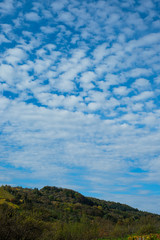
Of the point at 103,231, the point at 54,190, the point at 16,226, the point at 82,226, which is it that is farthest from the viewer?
the point at 54,190

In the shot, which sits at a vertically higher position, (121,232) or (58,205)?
(58,205)

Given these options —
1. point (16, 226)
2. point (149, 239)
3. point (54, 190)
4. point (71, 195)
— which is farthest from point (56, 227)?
point (54, 190)

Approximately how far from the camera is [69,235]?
14203 millimetres

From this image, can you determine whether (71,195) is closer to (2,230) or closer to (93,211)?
(93,211)

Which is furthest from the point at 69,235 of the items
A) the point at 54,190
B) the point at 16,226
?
the point at 54,190

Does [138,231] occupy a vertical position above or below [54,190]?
below

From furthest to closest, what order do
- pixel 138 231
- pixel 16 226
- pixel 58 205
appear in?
pixel 58 205, pixel 138 231, pixel 16 226

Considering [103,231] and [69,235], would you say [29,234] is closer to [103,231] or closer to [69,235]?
[69,235]

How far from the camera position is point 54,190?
2443 inches

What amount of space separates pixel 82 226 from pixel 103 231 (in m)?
6.31

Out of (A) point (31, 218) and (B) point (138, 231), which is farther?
(B) point (138, 231)

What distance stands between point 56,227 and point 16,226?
5.11m

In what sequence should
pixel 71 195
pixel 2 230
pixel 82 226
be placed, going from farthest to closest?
pixel 71 195
pixel 82 226
pixel 2 230

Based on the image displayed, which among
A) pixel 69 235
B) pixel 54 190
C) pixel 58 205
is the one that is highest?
pixel 54 190
